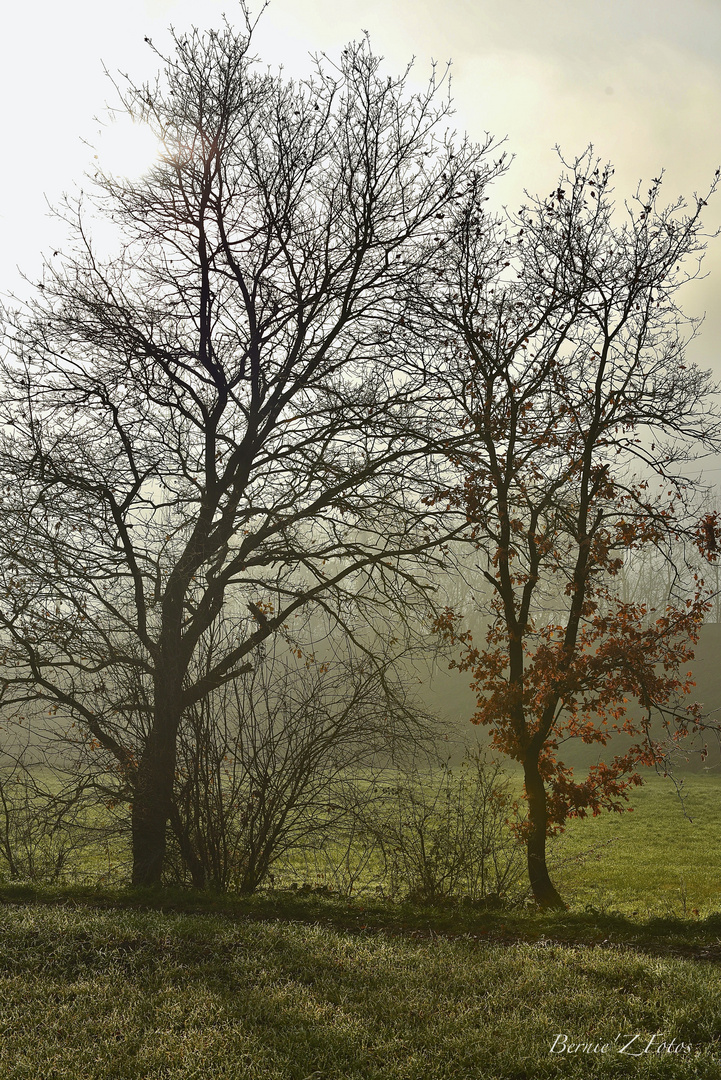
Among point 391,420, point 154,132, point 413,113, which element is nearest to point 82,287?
point 154,132

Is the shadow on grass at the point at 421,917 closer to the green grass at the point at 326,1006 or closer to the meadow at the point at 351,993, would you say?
the meadow at the point at 351,993

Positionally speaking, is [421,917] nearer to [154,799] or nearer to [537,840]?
[537,840]

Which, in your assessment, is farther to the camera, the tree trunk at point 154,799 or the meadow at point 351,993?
the tree trunk at point 154,799

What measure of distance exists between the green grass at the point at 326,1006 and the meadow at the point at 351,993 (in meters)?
0.01

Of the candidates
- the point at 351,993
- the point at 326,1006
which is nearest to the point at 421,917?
the point at 351,993

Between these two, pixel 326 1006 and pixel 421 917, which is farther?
pixel 421 917

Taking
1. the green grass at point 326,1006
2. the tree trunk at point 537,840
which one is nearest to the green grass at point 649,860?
the tree trunk at point 537,840

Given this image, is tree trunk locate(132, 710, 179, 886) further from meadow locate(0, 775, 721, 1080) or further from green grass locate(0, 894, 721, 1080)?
green grass locate(0, 894, 721, 1080)

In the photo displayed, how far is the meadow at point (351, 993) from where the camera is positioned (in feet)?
13.2

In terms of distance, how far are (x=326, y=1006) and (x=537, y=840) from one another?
564 cm

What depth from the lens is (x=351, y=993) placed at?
4.98 metres

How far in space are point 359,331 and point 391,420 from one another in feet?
6.37

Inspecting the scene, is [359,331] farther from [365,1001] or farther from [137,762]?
[365,1001]

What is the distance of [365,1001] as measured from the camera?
4859mm
